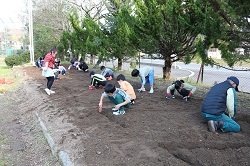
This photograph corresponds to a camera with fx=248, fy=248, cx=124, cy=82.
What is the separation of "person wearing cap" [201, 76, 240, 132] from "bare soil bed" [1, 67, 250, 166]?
13 cm

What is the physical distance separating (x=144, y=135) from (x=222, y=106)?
139 cm

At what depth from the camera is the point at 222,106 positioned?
13.4 feet

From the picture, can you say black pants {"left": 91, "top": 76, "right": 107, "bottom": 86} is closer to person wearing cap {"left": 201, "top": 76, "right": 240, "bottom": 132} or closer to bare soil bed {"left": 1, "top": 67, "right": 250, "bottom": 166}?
bare soil bed {"left": 1, "top": 67, "right": 250, "bottom": 166}

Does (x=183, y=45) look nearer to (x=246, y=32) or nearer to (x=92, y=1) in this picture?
(x=246, y=32)

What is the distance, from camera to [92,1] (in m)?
17.8

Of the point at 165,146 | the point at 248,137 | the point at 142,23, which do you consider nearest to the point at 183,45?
the point at 142,23

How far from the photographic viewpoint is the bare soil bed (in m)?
3.12

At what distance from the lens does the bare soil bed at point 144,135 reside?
312 cm

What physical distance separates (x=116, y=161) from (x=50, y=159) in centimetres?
113

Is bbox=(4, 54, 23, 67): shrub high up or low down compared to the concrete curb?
up

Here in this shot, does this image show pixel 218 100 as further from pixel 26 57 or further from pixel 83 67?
pixel 26 57

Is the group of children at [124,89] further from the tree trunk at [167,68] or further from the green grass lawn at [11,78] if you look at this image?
the green grass lawn at [11,78]

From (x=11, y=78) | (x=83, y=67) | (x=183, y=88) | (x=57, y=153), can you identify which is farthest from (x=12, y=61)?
(x=57, y=153)

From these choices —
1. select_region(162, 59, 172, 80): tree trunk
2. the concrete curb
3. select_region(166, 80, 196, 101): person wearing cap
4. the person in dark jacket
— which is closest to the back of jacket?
select_region(166, 80, 196, 101): person wearing cap
